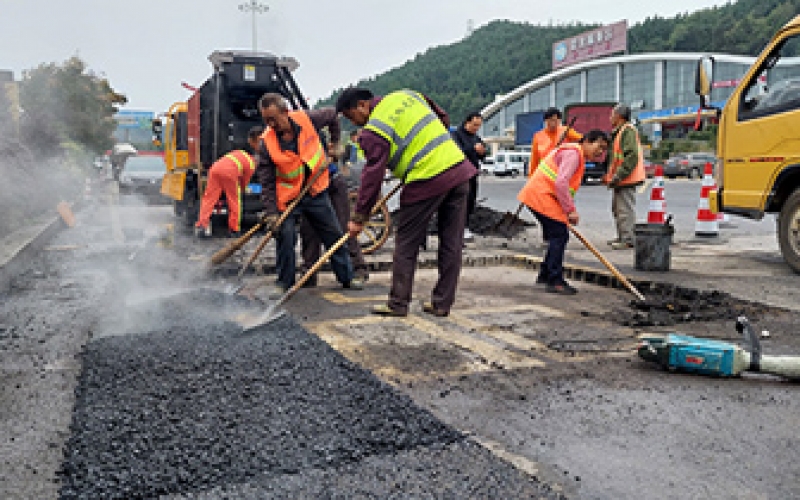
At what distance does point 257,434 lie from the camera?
2.60 meters

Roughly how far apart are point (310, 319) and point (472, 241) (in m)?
4.50

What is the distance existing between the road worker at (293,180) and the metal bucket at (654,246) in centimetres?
279

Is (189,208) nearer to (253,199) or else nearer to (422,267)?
(253,199)

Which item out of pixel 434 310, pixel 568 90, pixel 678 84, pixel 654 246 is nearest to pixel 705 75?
pixel 654 246

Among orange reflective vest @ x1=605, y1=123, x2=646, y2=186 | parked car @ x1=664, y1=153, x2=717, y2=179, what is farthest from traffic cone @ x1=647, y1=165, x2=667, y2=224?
parked car @ x1=664, y1=153, x2=717, y2=179

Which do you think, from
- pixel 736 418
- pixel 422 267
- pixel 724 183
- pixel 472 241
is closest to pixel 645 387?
pixel 736 418

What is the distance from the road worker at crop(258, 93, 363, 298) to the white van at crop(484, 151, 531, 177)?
3499cm

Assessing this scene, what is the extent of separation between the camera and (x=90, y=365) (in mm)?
3568

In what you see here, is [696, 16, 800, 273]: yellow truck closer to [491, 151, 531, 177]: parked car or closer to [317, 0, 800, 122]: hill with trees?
[491, 151, 531, 177]: parked car

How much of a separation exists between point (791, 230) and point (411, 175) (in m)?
4.03

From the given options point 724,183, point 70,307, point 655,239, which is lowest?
point 70,307

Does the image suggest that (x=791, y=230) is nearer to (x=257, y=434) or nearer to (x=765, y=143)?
(x=765, y=143)

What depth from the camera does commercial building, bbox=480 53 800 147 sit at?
165ft

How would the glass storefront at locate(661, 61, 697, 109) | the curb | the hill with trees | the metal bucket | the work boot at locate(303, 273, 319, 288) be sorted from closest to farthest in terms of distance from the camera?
the work boot at locate(303, 273, 319, 288), the metal bucket, the curb, the glass storefront at locate(661, 61, 697, 109), the hill with trees
